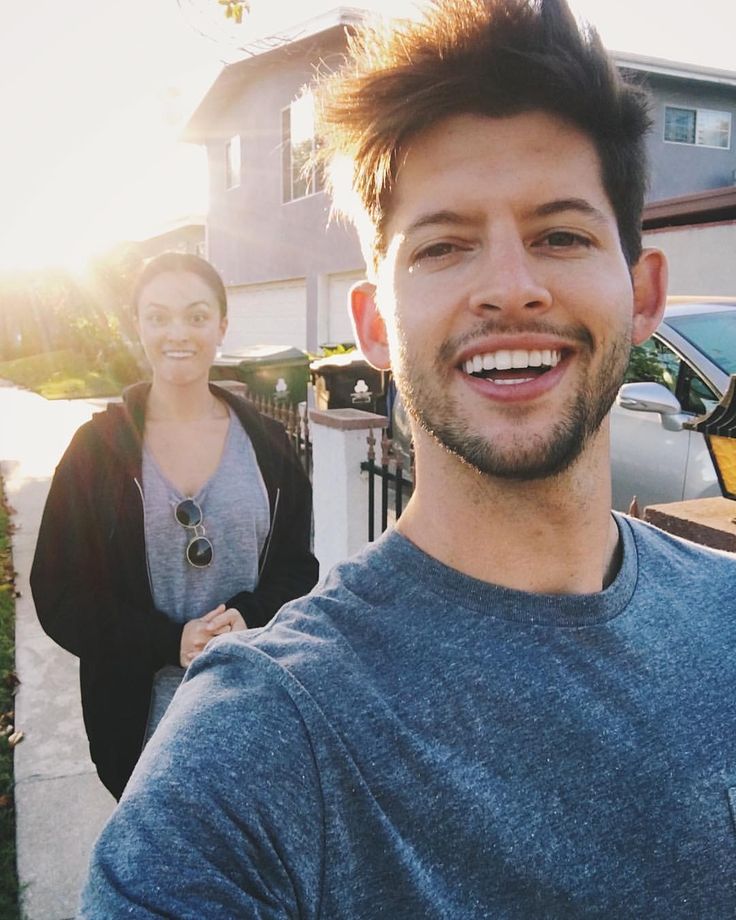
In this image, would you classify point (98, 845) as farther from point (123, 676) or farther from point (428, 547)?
point (123, 676)

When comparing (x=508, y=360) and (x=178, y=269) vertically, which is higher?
(x=178, y=269)

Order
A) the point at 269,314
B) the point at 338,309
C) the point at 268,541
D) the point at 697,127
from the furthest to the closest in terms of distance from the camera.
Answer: the point at 269,314, the point at 338,309, the point at 697,127, the point at 268,541

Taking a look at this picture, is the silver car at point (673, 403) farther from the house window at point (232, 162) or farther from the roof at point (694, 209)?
the house window at point (232, 162)

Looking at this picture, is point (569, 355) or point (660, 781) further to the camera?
point (569, 355)

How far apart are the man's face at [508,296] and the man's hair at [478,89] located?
0.12 feet

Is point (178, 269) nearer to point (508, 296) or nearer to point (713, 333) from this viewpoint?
point (508, 296)

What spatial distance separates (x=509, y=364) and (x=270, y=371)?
8.99 m

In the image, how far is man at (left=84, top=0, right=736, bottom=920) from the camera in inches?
37.7

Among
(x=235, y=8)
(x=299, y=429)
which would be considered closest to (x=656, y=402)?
(x=299, y=429)

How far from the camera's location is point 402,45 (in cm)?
142

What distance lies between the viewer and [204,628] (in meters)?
2.42

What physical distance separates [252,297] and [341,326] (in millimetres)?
4591

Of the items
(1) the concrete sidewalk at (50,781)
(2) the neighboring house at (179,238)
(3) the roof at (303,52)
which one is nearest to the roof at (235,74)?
(3) the roof at (303,52)

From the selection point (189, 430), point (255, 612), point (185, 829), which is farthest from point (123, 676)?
point (185, 829)
